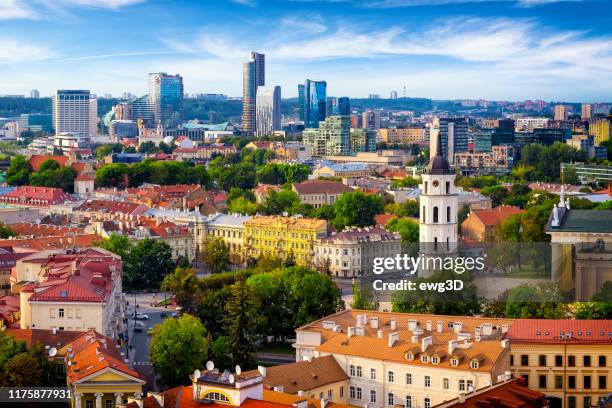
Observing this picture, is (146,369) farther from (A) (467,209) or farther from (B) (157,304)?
(A) (467,209)

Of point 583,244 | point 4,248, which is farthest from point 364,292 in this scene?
point 4,248

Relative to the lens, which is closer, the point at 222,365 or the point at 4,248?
the point at 222,365

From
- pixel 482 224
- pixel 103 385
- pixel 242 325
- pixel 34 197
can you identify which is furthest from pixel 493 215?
pixel 103 385

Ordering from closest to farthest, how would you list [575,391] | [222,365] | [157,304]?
[575,391] < [222,365] < [157,304]

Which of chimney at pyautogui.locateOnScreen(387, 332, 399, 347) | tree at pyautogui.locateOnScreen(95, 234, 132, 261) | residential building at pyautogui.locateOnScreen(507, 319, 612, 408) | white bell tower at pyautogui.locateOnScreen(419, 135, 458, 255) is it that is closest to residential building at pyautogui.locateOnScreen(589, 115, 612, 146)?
tree at pyautogui.locateOnScreen(95, 234, 132, 261)

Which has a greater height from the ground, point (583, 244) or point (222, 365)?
point (583, 244)

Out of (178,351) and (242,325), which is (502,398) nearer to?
(178,351)
